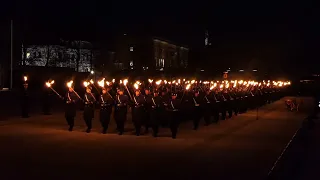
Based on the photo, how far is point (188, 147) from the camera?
18.6 meters

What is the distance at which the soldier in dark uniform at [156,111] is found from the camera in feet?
71.7

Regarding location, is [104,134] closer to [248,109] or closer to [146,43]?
[248,109]

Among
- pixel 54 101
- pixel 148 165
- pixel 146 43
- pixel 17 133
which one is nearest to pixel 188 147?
pixel 148 165

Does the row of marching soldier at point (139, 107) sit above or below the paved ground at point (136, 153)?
above

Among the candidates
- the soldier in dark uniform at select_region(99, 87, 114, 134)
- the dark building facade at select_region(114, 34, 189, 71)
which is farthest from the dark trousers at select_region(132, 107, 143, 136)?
the dark building facade at select_region(114, 34, 189, 71)

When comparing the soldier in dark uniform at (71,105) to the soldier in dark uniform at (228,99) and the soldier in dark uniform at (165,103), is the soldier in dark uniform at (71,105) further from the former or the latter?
the soldier in dark uniform at (228,99)

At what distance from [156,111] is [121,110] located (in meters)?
1.61

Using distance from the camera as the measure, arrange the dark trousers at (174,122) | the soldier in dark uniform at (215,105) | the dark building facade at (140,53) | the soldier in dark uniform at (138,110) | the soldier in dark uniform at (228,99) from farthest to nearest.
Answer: the dark building facade at (140,53) < the soldier in dark uniform at (228,99) < the soldier in dark uniform at (215,105) < the soldier in dark uniform at (138,110) < the dark trousers at (174,122)

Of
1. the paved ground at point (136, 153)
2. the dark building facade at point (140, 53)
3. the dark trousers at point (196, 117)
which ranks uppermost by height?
the dark building facade at point (140, 53)

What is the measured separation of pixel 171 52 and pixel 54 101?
59.3 m

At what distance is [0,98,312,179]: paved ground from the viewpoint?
13156 mm

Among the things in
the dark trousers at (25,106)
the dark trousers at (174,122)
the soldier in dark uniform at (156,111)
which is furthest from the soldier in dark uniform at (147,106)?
the dark trousers at (25,106)

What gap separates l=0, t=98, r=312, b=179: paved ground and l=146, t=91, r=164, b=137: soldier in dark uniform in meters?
0.46

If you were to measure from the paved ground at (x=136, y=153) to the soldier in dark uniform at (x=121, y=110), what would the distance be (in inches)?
21.6
